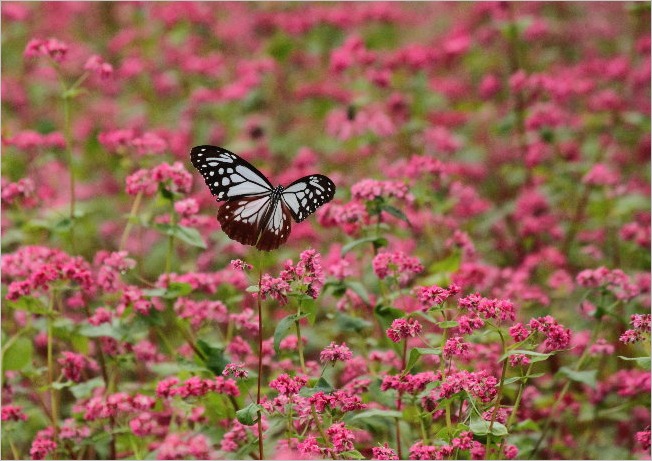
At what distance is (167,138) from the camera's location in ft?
16.7

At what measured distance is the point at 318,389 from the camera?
2.47 meters

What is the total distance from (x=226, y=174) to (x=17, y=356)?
117 cm

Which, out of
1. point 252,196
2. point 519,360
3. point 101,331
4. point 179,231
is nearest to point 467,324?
point 519,360

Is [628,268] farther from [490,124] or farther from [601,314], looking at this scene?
[490,124]

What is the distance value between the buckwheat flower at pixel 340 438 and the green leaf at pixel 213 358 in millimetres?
740

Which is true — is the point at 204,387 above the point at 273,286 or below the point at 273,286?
below

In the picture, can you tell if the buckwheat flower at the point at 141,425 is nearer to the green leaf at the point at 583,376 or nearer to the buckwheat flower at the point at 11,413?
the buckwheat flower at the point at 11,413

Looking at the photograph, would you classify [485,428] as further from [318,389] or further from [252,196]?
[252,196]

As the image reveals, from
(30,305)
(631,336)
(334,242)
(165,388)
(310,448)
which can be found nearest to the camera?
(310,448)

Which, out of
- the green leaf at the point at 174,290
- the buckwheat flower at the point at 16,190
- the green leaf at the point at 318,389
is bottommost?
the green leaf at the point at 318,389

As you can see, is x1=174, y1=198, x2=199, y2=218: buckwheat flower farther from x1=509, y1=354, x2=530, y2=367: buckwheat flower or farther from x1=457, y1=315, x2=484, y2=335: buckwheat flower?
x1=509, y1=354, x2=530, y2=367: buckwheat flower

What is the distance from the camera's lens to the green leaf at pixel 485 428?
2367mm

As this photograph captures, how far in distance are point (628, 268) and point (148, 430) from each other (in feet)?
8.32

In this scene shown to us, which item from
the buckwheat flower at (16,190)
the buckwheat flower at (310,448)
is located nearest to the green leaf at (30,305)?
the buckwheat flower at (16,190)
